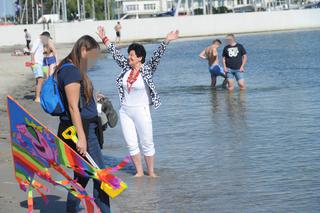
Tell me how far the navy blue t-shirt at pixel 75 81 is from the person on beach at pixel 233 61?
43.6 ft

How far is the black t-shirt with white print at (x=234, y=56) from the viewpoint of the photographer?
2005cm

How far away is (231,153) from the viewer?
11.2 meters

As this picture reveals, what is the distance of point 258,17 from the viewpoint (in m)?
86.9

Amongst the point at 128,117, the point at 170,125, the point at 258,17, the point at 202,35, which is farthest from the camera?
the point at 258,17

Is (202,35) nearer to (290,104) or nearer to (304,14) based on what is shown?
(304,14)

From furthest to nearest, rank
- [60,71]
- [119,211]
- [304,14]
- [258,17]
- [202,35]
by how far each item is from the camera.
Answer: [304,14] < [258,17] < [202,35] < [119,211] < [60,71]

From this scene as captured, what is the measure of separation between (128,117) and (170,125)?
5.14 m

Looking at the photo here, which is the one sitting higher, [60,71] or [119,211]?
[60,71]

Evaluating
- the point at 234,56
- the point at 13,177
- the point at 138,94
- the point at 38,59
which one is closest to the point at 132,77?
the point at 138,94

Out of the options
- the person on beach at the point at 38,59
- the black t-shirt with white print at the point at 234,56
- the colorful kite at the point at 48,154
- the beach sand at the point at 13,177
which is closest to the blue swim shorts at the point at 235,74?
the black t-shirt with white print at the point at 234,56

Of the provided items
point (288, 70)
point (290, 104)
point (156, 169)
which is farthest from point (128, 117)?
point (288, 70)

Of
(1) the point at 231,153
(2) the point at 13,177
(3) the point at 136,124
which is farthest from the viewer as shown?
(1) the point at 231,153

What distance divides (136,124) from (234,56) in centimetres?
1093

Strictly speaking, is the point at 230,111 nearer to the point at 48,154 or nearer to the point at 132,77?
the point at 132,77
